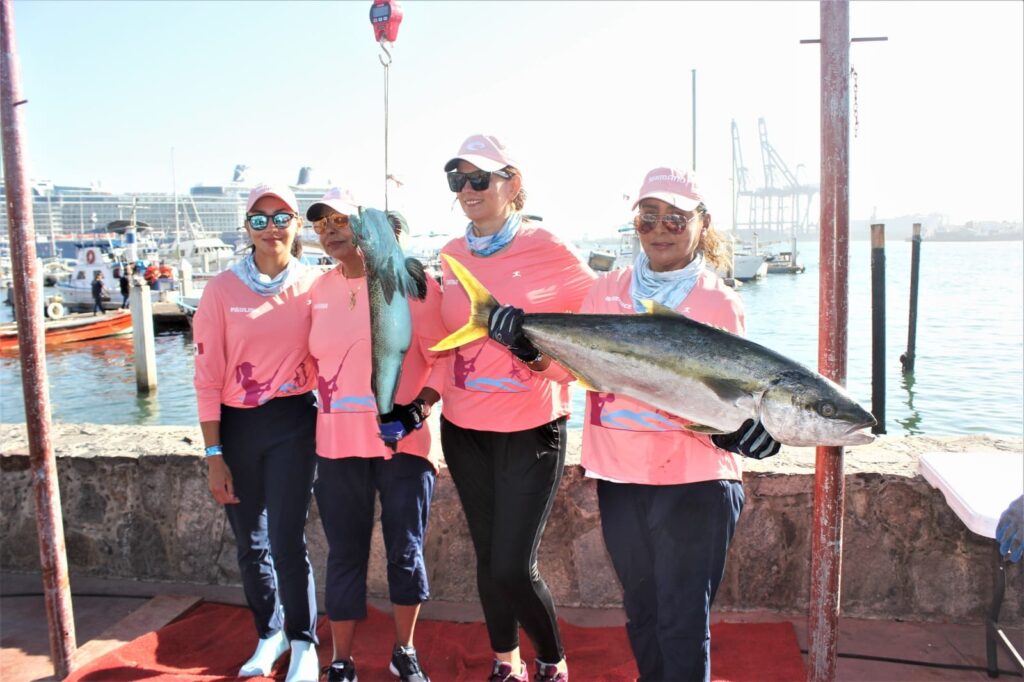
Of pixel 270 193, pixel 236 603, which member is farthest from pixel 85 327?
pixel 270 193

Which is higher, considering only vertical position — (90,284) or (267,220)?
(267,220)

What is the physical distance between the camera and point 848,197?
9.02 ft

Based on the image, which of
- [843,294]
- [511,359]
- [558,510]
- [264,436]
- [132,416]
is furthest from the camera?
[132,416]

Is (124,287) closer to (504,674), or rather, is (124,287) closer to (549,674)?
(504,674)

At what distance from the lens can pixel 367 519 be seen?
319 centimetres

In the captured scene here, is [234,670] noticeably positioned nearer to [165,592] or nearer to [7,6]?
[165,592]

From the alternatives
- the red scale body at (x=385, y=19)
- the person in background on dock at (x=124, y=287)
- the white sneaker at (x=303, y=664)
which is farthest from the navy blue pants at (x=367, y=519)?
the person in background on dock at (x=124, y=287)

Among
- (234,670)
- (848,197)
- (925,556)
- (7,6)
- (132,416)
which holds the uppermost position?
(7,6)

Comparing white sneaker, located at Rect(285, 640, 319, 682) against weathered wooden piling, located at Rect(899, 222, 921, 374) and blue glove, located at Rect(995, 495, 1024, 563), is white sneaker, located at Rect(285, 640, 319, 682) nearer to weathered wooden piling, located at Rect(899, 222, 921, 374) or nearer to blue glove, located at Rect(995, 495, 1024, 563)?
blue glove, located at Rect(995, 495, 1024, 563)

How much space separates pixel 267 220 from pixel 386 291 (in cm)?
87

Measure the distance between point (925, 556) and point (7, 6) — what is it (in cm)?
481

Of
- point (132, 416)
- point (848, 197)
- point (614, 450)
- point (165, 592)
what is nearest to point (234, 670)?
point (165, 592)

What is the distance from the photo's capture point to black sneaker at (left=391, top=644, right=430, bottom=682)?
3.18 m

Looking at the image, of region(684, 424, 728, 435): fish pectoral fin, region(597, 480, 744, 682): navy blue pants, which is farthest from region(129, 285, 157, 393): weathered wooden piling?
region(684, 424, 728, 435): fish pectoral fin
